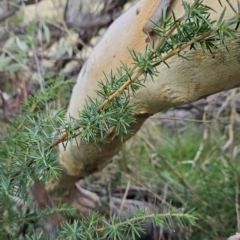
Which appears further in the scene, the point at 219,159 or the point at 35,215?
the point at 219,159

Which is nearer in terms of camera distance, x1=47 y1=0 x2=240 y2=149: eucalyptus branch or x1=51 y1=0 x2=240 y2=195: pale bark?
x1=47 y1=0 x2=240 y2=149: eucalyptus branch

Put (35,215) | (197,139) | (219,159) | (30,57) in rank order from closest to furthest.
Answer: (35,215) < (219,159) < (30,57) < (197,139)

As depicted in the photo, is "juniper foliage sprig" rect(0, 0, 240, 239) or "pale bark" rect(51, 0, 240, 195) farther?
"pale bark" rect(51, 0, 240, 195)

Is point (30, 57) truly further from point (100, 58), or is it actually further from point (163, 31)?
point (163, 31)

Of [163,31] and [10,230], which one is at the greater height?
[163,31]

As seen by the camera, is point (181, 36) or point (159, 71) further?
point (159, 71)

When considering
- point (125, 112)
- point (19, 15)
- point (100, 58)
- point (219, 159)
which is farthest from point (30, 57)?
point (125, 112)

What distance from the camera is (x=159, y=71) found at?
1.84 feet

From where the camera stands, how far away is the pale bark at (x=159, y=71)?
0.50 metres

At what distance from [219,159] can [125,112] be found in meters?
0.83

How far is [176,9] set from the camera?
1.67 feet

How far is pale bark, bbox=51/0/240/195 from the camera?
502 mm

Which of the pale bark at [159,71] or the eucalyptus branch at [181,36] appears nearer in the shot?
the eucalyptus branch at [181,36]

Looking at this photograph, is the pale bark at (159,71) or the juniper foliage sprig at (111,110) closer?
the juniper foliage sprig at (111,110)
